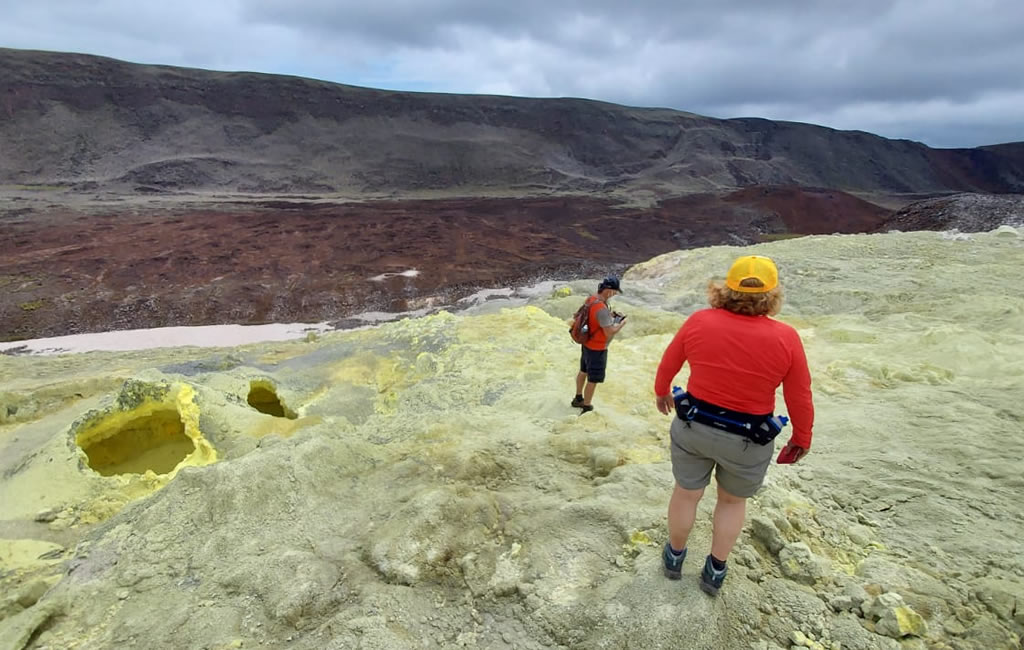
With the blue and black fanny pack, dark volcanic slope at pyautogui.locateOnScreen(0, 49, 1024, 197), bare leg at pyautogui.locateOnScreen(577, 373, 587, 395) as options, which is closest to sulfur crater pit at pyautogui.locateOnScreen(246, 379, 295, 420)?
bare leg at pyautogui.locateOnScreen(577, 373, 587, 395)

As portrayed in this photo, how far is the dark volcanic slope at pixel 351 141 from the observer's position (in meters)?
34.8

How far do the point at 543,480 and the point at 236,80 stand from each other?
159ft

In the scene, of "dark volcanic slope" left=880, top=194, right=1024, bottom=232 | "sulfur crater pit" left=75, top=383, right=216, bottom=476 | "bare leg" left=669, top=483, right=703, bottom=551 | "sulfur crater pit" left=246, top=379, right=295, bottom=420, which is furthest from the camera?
"dark volcanic slope" left=880, top=194, right=1024, bottom=232

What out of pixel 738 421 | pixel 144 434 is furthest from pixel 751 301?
pixel 144 434

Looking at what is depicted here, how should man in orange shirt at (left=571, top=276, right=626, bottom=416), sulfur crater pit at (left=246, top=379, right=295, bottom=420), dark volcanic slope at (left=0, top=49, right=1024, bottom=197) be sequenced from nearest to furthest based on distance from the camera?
man in orange shirt at (left=571, top=276, right=626, bottom=416)
sulfur crater pit at (left=246, top=379, right=295, bottom=420)
dark volcanic slope at (left=0, top=49, right=1024, bottom=197)

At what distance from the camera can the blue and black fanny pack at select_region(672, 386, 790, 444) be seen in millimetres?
2037

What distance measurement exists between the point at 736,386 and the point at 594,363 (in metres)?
2.54

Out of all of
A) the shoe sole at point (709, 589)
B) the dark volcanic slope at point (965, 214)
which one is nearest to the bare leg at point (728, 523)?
the shoe sole at point (709, 589)

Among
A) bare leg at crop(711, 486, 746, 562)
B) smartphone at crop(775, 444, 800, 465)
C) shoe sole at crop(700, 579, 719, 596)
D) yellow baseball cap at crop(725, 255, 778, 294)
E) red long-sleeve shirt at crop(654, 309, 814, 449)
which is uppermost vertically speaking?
yellow baseball cap at crop(725, 255, 778, 294)

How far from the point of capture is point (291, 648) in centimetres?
222

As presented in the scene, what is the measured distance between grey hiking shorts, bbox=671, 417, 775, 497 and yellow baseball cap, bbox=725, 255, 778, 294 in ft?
1.76

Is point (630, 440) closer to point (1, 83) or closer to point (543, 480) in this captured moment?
point (543, 480)

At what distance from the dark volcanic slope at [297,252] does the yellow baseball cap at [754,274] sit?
46.8ft

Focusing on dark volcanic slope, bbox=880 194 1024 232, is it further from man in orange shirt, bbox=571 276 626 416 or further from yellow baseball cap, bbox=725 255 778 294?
yellow baseball cap, bbox=725 255 778 294
